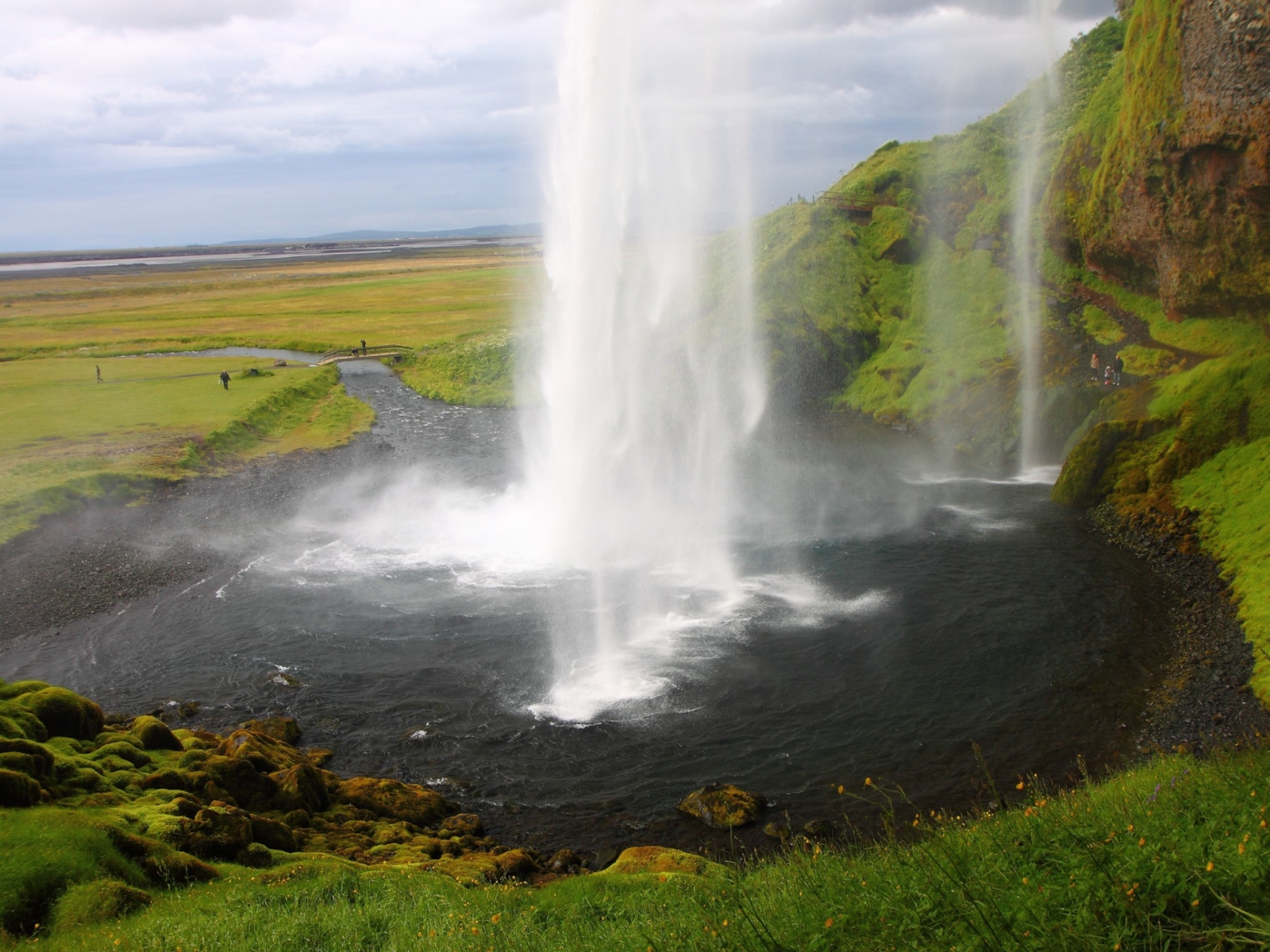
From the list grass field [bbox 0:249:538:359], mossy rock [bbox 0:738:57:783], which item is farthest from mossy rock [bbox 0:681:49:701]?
grass field [bbox 0:249:538:359]

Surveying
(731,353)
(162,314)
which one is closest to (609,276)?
(731,353)

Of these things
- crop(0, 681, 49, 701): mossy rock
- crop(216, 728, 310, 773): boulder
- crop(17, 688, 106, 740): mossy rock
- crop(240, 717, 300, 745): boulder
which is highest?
crop(0, 681, 49, 701): mossy rock

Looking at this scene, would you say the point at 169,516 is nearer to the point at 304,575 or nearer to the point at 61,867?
the point at 304,575

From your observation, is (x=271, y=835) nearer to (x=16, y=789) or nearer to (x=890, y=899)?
(x=16, y=789)

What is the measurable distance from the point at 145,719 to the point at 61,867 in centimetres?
758

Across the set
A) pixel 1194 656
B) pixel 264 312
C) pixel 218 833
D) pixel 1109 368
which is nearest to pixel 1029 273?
pixel 1109 368

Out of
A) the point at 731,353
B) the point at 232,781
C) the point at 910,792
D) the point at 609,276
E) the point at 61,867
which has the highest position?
the point at 609,276

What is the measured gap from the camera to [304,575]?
31.6m

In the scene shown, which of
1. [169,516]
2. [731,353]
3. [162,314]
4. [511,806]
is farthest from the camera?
[162,314]

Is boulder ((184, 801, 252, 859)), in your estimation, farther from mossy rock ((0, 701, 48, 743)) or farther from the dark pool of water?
the dark pool of water

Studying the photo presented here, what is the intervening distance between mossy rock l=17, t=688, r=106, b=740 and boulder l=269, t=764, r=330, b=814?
14.2 feet

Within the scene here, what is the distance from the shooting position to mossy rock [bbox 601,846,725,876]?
14867 millimetres

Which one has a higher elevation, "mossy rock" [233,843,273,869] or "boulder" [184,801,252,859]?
"boulder" [184,801,252,859]

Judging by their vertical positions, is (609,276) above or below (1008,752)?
above
